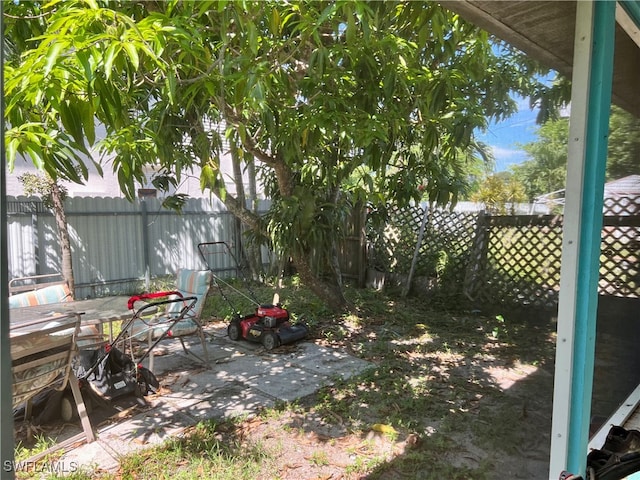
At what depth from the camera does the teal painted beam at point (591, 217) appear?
4.04 ft

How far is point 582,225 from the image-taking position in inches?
49.5

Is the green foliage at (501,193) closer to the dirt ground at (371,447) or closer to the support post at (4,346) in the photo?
the dirt ground at (371,447)

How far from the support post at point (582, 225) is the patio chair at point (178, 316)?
96.2 inches

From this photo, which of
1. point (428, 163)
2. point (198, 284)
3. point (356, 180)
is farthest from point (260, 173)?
point (428, 163)

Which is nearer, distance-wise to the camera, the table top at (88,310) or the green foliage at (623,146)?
the green foliage at (623,146)

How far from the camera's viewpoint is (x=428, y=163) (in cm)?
325

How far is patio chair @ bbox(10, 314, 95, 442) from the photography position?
178 cm

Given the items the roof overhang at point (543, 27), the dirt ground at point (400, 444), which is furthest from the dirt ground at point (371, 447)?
the roof overhang at point (543, 27)

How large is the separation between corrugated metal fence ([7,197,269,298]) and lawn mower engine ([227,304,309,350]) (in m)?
2.28

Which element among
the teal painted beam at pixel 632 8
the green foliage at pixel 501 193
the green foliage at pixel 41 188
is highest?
the teal painted beam at pixel 632 8

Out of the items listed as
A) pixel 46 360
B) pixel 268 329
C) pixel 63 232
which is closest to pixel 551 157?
pixel 46 360

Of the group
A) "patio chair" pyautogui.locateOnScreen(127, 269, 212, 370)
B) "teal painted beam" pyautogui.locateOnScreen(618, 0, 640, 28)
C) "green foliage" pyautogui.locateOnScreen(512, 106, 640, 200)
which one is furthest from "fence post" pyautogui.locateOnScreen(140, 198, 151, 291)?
"teal painted beam" pyautogui.locateOnScreen(618, 0, 640, 28)

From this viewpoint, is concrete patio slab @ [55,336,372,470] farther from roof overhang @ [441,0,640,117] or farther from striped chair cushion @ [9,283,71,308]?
roof overhang @ [441,0,640,117]

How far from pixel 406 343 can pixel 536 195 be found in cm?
275
